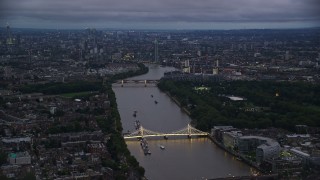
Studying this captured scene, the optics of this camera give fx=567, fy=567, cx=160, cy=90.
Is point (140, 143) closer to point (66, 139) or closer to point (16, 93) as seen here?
point (66, 139)

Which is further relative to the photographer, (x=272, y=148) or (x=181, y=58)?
(x=181, y=58)

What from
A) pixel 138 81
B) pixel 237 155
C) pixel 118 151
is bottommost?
pixel 138 81

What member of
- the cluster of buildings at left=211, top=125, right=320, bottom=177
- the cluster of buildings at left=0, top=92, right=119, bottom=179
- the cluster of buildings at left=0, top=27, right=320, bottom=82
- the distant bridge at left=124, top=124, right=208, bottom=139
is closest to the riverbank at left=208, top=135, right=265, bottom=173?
the cluster of buildings at left=211, top=125, right=320, bottom=177

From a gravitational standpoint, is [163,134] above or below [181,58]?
above

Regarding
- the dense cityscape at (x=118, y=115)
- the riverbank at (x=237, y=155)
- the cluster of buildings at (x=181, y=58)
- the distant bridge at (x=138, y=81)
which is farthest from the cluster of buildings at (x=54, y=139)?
the cluster of buildings at (x=181, y=58)

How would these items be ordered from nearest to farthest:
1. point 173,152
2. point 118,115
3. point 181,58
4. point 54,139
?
point 173,152 → point 54,139 → point 118,115 → point 181,58

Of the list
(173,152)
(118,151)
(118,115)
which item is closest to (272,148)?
(173,152)

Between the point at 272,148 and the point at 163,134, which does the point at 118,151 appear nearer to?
the point at 163,134

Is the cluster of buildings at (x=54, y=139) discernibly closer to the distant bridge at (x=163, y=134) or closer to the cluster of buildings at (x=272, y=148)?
the distant bridge at (x=163, y=134)
